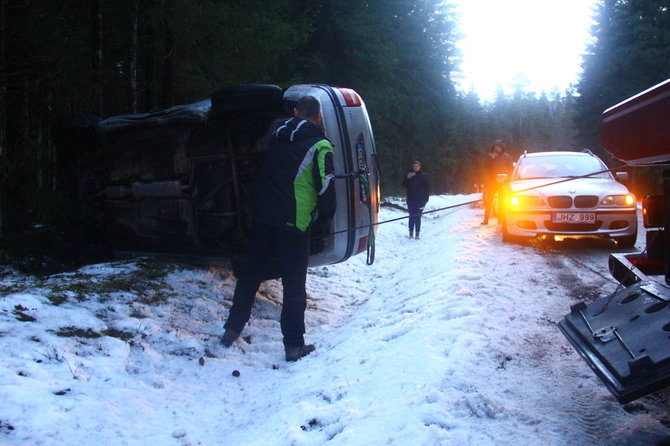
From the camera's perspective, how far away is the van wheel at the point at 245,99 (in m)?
5.03

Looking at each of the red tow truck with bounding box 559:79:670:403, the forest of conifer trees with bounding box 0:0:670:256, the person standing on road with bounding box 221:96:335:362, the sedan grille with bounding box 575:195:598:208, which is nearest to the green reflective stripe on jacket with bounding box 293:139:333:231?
the person standing on road with bounding box 221:96:335:362

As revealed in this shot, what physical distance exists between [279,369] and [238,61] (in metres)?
8.61

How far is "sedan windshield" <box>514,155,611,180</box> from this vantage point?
9336 millimetres

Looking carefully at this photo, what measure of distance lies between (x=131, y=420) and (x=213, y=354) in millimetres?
1308

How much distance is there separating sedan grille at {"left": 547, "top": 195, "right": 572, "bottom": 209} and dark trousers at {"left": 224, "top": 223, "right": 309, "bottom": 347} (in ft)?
18.2

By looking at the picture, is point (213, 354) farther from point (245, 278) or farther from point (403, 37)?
point (403, 37)

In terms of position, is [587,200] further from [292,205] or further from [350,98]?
[292,205]

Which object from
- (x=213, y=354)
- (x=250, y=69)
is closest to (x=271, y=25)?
(x=250, y=69)

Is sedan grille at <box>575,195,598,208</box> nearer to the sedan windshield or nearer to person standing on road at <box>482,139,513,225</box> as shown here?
the sedan windshield

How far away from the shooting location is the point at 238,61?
11.2 meters

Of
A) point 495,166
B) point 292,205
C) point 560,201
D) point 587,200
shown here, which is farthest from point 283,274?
point 495,166

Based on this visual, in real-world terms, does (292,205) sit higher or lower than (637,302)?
higher

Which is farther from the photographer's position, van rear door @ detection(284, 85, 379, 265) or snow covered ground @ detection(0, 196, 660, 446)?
van rear door @ detection(284, 85, 379, 265)

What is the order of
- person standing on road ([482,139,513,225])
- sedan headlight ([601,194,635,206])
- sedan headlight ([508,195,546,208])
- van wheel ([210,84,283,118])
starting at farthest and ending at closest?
1. person standing on road ([482,139,513,225])
2. sedan headlight ([508,195,546,208])
3. sedan headlight ([601,194,635,206])
4. van wheel ([210,84,283,118])
